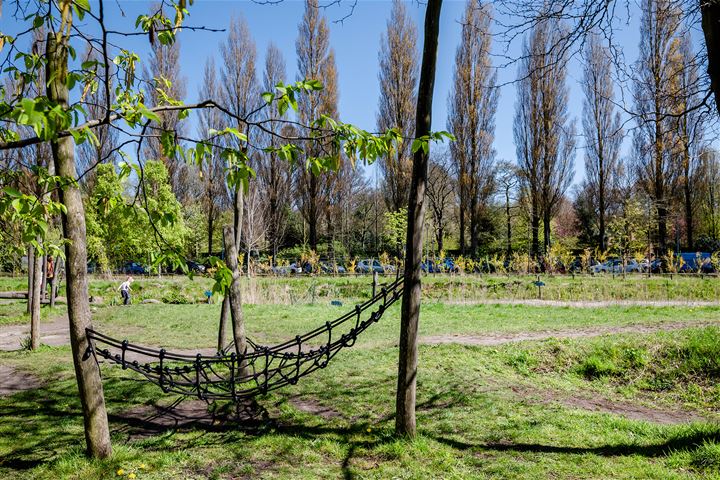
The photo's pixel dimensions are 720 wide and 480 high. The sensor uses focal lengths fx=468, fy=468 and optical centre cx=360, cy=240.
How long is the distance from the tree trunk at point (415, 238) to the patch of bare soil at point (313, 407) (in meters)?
0.95

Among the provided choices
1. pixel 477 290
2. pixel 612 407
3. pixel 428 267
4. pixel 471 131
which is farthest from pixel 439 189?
pixel 612 407

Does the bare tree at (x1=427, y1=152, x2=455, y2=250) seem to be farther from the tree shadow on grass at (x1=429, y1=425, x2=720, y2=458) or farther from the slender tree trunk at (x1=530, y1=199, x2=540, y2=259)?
the tree shadow on grass at (x1=429, y1=425, x2=720, y2=458)

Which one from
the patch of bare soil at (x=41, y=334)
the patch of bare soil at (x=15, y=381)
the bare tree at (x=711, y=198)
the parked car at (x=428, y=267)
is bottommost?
the patch of bare soil at (x=41, y=334)

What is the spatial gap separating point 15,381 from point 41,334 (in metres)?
4.26

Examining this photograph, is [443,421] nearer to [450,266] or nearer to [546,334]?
[546,334]

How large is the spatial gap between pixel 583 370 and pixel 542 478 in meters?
3.48

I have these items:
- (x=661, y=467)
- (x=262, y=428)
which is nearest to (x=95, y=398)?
(x=262, y=428)

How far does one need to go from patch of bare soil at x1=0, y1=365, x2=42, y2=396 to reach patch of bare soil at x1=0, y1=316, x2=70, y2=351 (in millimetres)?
1937

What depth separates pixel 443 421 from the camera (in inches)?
159

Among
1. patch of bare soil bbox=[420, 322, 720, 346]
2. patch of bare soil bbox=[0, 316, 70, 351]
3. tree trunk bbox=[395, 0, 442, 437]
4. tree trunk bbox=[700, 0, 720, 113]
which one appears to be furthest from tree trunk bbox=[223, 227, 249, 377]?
patch of bare soil bbox=[0, 316, 70, 351]

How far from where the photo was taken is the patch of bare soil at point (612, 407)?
449cm

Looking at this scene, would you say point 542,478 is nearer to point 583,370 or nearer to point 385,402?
point 385,402

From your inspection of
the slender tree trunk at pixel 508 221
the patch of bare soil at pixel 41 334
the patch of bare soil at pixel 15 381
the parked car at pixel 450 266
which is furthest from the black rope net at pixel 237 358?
the slender tree trunk at pixel 508 221

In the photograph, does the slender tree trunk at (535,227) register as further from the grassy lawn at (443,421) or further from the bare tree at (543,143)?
the grassy lawn at (443,421)
